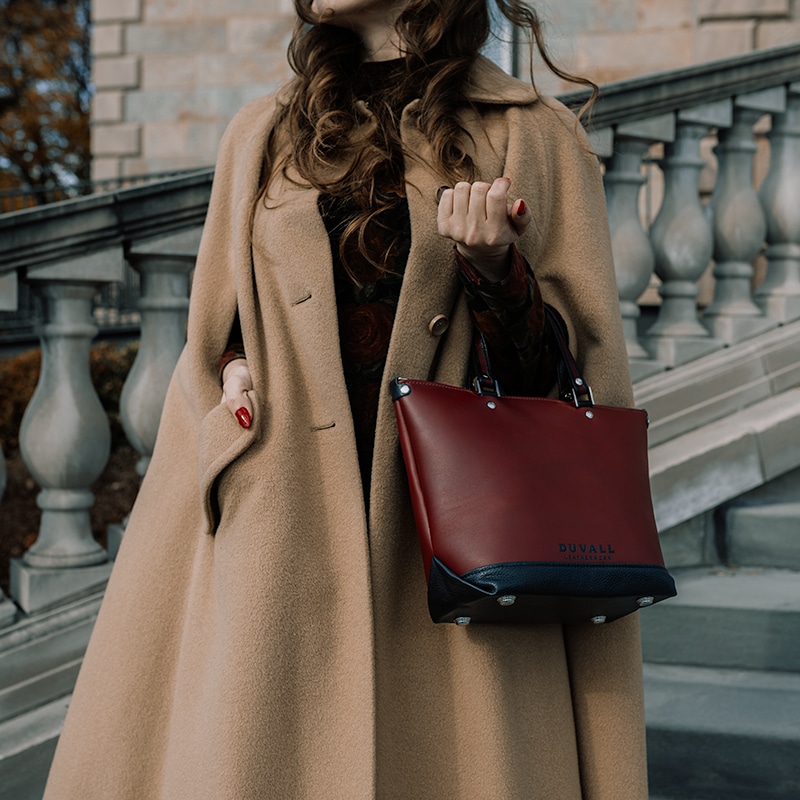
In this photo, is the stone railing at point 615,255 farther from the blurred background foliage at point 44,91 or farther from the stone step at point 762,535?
the blurred background foliage at point 44,91

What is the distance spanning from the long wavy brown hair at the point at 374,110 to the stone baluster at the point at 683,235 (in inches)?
64.2

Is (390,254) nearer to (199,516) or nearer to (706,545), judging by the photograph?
(199,516)

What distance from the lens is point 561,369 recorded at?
1.80 m

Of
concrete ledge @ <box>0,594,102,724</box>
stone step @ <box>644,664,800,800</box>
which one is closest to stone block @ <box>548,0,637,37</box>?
stone step @ <box>644,664,800,800</box>

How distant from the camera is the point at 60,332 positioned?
2.64m

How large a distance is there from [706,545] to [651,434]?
0.40m

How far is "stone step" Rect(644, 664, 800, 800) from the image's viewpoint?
8.56ft

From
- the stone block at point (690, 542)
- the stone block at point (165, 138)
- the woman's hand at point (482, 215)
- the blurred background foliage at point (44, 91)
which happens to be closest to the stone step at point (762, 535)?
the stone block at point (690, 542)

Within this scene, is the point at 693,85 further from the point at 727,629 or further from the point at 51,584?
the point at 51,584

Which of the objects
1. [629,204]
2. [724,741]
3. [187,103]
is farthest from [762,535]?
[187,103]

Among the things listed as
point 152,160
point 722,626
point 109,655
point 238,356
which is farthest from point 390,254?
point 152,160

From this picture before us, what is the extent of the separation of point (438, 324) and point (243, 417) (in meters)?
0.38

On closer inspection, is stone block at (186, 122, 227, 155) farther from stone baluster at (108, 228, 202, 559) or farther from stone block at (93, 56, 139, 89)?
stone baluster at (108, 228, 202, 559)

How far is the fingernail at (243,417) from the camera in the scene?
5.84 ft
